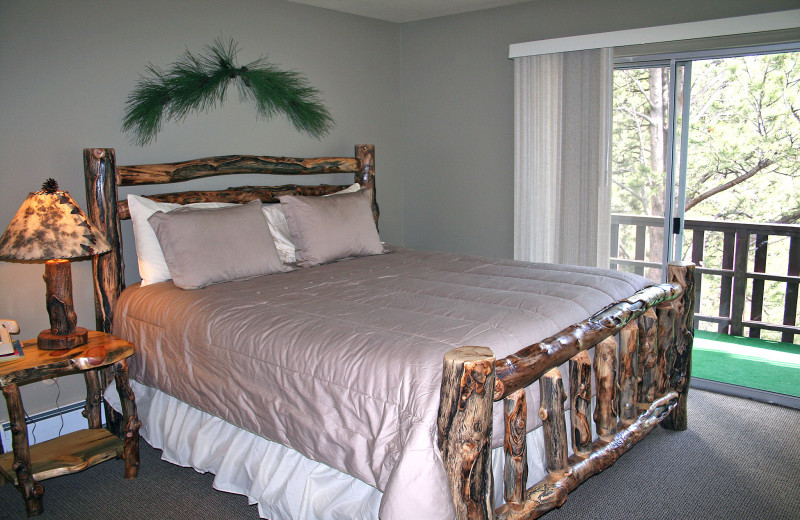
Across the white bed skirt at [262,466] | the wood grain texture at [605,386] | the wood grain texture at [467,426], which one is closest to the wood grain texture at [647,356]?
the wood grain texture at [605,386]

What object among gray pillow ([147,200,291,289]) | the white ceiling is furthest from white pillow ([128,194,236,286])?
the white ceiling

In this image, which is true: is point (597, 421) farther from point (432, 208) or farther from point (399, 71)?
point (399, 71)

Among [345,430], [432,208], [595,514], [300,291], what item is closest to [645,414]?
[595,514]

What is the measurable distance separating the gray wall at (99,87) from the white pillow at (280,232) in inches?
14.7

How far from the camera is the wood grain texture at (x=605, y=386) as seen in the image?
2334 millimetres

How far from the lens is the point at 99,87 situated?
10.0 ft

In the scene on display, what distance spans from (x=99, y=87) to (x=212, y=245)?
1.01 m

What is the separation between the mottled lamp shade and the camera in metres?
2.38

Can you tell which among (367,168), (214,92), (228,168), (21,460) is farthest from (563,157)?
(21,460)

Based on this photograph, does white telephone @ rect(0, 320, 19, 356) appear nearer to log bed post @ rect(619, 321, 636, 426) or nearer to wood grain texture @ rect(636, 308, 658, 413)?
log bed post @ rect(619, 321, 636, 426)

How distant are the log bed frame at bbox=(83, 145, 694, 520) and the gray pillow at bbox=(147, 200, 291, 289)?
32 centimetres

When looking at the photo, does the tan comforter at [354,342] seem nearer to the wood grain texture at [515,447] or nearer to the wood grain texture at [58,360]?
the wood grain texture at [515,447]

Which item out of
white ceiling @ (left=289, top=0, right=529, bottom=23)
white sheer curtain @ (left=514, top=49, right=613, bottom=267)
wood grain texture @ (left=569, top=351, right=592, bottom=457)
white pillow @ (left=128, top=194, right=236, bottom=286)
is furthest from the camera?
white ceiling @ (left=289, top=0, right=529, bottom=23)

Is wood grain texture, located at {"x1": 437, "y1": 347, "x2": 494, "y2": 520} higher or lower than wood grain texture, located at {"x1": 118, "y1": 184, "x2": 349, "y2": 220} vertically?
lower
